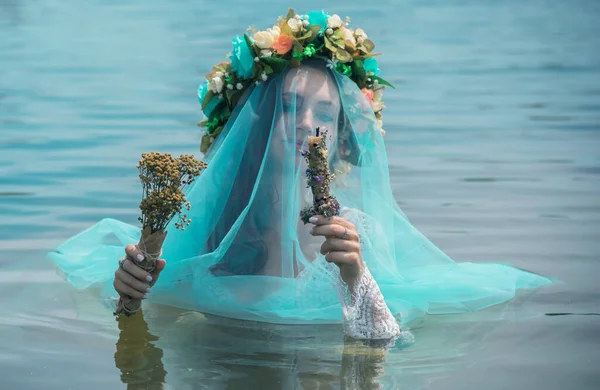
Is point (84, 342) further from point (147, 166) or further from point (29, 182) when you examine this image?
point (29, 182)

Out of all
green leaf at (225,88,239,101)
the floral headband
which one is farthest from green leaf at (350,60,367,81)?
green leaf at (225,88,239,101)

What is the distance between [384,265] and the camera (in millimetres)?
5742

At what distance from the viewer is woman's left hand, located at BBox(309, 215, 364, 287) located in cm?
491

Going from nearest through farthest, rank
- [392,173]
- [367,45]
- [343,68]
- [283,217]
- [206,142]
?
[283,217], [343,68], [367,45], [206,142], [392,173]

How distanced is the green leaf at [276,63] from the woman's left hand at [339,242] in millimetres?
1005

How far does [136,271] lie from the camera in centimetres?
503

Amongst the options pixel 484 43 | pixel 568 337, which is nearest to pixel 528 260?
pixel 568 337

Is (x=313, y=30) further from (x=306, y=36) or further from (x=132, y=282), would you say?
(x=132, y=282)

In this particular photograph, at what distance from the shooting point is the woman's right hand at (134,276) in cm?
502

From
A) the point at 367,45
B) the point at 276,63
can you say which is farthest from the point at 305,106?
the point at 367,45

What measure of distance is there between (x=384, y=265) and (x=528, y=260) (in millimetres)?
1554

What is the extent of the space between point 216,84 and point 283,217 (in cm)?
85

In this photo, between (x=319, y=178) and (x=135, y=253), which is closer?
(x=319, y=178)

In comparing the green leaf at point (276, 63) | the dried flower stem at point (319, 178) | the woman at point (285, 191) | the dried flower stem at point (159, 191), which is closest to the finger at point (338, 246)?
the dried flower stem at point (319, 178)
